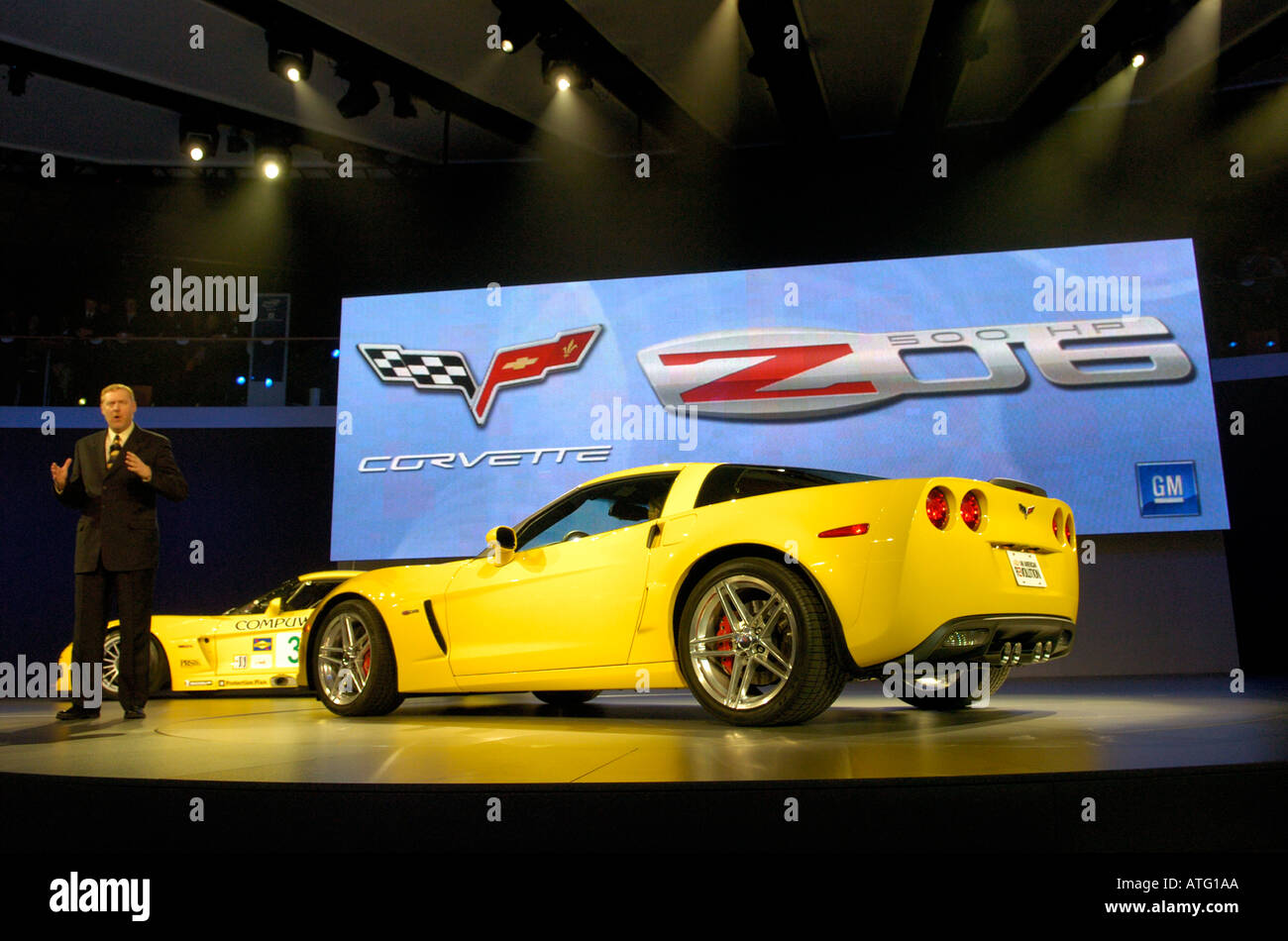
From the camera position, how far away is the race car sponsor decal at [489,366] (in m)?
9.34

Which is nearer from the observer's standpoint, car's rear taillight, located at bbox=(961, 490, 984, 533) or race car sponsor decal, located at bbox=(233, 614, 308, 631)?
car's rear taillight, located at bbox=(961, 490, 984, 533)

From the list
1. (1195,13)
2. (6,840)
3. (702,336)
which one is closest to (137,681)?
(6,840)

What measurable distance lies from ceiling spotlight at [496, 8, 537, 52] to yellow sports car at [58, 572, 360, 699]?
5205 millimetres

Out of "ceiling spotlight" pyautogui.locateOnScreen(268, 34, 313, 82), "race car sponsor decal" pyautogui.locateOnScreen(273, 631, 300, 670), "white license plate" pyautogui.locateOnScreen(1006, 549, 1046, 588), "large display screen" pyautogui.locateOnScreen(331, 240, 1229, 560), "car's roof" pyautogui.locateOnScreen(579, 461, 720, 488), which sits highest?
"ceiling spotlight" pyautogui.locateOnScreen(268, 34, 313, 82)

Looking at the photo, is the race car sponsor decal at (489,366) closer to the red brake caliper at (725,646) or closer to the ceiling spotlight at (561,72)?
the ceiling spotlight at (561,72)

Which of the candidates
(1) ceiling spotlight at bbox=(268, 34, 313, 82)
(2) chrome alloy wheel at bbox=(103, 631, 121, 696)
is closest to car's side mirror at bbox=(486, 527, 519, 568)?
(2) chrome alloy wheel at bbox=(103, 631, 121, 696)

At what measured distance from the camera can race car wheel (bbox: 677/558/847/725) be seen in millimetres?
3672

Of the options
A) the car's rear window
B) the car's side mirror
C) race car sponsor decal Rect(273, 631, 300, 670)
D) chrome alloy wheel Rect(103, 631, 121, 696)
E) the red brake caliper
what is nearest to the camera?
the red brake caliper

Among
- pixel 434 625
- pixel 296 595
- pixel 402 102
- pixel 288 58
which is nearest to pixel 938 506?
pixel 434 625

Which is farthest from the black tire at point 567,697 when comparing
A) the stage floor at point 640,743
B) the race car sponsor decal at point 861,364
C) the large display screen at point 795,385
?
the race car sponsor decal at point 861,364

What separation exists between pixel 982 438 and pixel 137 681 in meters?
6.67

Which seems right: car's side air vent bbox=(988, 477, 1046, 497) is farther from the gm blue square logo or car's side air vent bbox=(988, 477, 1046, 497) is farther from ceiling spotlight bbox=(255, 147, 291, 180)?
ceiling spotlight bbox=(255, 147, 291, 180)

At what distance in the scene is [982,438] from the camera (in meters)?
8.57
